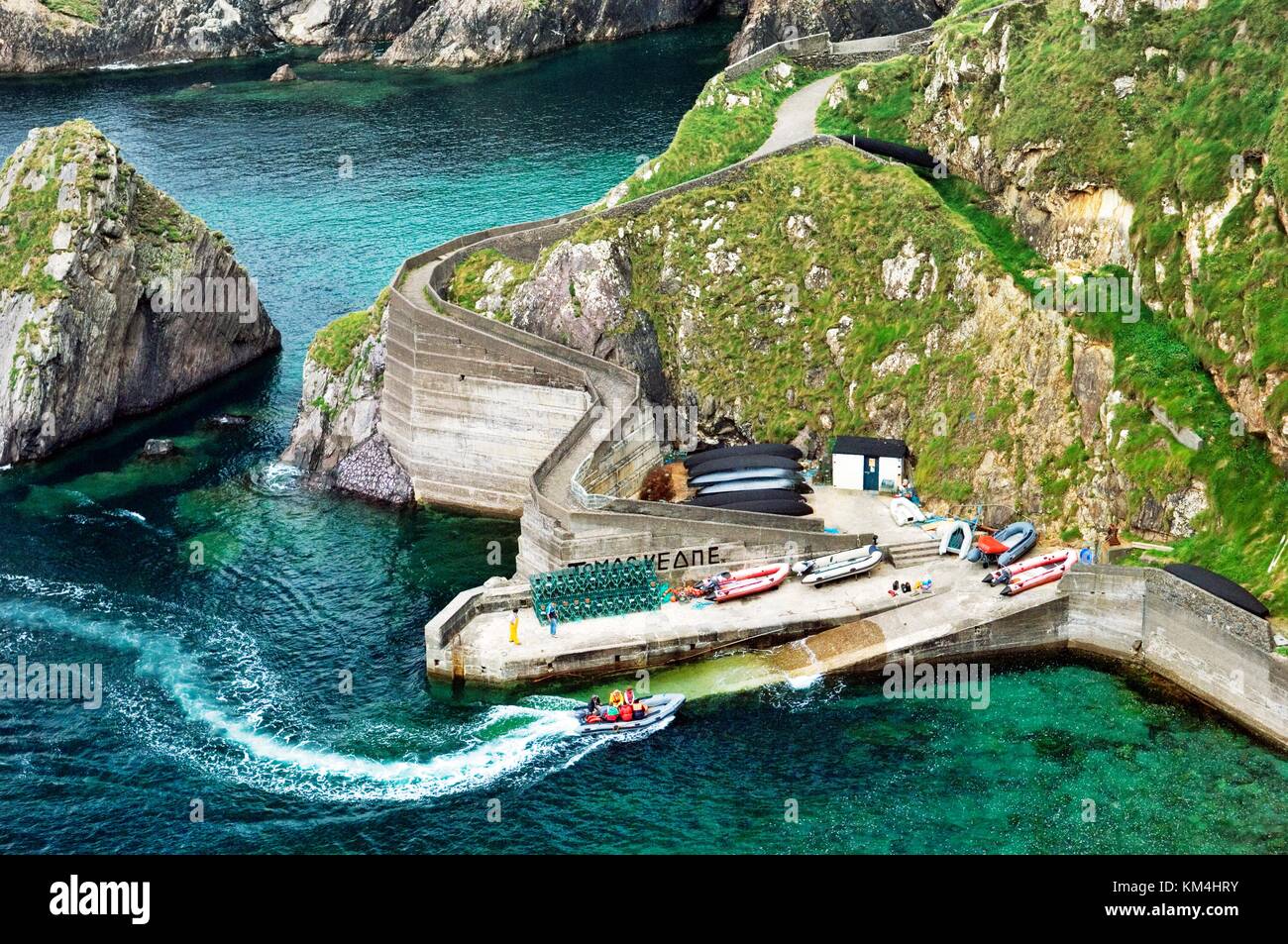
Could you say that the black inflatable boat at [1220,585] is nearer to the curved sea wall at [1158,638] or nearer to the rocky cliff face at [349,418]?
the curved sea wall at [1158,638]

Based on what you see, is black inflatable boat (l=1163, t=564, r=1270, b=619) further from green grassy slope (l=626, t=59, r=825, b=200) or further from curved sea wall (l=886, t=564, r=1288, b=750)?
green grassy slope (l=626, t=59, r=825, b=200)

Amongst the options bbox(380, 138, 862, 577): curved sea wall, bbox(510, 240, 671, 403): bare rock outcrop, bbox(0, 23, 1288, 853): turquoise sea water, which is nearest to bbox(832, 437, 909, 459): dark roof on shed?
bbox(380, 138, 862, 577): curved sea wall

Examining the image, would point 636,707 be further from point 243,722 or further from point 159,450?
point 159,450

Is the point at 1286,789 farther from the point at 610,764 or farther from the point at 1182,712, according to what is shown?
the point at 610,764

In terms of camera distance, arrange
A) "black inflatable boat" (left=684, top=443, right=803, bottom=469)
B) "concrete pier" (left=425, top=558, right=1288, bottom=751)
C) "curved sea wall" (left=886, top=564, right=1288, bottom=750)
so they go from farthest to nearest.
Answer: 1. "black inflatable boat" (left=684, top=443, right=803, bottom=469)
2. "concrete pier" (left=425, top=558, right=1288, bottom=751)
3. "curved sea wall" (left=886, top=564, right=1288, bottom=750)

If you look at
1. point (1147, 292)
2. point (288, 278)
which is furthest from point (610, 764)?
point (288, 278)

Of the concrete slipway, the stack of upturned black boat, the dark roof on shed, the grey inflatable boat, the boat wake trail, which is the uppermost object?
the dark roof on shed

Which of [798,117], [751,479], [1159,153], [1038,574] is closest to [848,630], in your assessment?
[1038,574]
